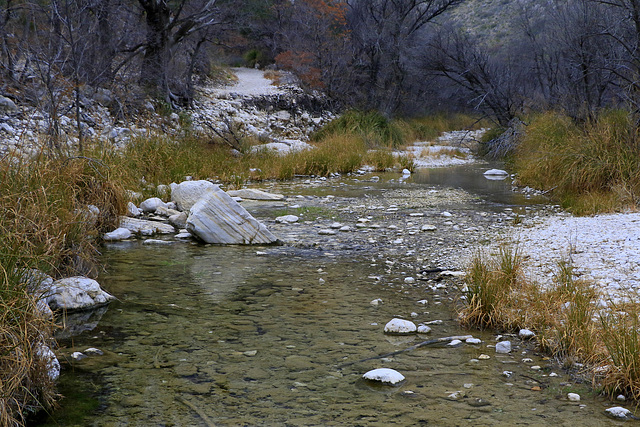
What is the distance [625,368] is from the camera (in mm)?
2535

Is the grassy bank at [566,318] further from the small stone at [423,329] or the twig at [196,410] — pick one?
the twig at [196,410]

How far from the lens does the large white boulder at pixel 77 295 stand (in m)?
3.61

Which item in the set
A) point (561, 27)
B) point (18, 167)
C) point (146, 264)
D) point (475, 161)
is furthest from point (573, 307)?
point (475, 161)

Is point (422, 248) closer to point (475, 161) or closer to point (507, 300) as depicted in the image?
point (507, 300)

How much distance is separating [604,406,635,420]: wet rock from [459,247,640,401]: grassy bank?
0.13 metres

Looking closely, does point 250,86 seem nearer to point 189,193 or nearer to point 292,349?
point 189,193

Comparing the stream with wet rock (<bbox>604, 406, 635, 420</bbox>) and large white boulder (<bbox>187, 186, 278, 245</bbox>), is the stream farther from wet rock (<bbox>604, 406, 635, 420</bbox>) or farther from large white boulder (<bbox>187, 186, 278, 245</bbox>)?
large white boulder (<bbox>187, 186, 278, 245</bbox>)

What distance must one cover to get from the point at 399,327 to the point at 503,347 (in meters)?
0.60

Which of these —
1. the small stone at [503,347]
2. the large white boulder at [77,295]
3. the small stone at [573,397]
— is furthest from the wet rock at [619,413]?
the large white boulder at [77,295]

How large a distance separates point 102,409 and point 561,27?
12.7m

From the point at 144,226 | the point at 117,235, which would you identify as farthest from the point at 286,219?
the point at 117,235

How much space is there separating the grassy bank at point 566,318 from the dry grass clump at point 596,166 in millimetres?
3142

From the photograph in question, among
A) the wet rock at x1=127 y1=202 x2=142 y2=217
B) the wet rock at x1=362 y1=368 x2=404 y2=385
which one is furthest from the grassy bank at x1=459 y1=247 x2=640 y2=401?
the wet rock at x1=127 y1=202 x2=142 y2=217

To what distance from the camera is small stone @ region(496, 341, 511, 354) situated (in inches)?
123
